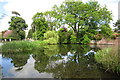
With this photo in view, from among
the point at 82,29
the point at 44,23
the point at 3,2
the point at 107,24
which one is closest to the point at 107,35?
the point at 107,24

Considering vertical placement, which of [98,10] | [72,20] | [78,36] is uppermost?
[98,10]

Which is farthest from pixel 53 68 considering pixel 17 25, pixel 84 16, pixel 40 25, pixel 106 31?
pixel 17 25

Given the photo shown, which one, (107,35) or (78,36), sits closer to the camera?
(107,35)

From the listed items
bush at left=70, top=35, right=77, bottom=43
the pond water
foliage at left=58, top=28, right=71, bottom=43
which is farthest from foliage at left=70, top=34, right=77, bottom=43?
the pond water

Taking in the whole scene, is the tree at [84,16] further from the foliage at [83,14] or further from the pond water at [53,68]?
the pond water at [53,68]

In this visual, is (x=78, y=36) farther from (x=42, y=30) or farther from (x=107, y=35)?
(x=42, y=30)

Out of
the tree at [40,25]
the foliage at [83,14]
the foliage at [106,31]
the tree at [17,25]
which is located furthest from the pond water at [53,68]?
the tree at [17,25]

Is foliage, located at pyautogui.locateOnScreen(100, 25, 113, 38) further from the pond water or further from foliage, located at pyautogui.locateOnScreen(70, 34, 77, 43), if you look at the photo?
the pond water

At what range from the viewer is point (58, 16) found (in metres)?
15.3

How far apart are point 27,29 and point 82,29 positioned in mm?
11976

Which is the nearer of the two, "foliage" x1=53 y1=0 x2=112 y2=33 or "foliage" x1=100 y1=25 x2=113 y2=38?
"foliage" x1=53 y1=0 x2=112 y2=33

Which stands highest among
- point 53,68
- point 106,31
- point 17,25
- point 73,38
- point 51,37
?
point 17,25

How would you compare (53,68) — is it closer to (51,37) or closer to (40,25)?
(51,37)

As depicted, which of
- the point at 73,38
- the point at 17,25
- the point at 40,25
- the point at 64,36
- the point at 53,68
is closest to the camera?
the point at 53,68
